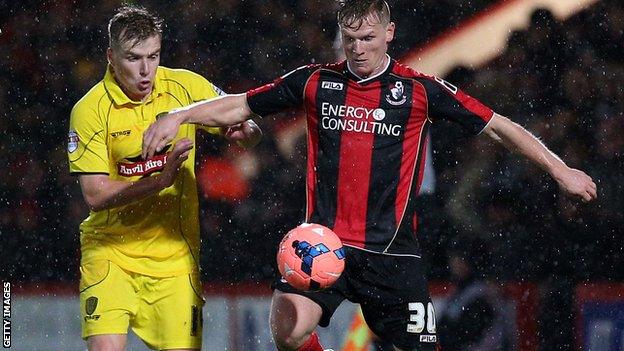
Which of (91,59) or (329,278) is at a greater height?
(91,59)

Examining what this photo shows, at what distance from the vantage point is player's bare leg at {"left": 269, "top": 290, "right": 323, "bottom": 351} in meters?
5.40

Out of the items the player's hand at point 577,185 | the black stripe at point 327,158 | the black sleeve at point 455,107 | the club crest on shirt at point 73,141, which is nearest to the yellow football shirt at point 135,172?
the club crest on shirt at point 73,141

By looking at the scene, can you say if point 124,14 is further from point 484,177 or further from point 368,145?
point 484,177

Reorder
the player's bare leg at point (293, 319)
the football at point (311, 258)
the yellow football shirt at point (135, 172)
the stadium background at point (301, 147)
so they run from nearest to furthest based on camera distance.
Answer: the football at point (311, 258) < the player's bare leg at point (293, 319) < the yellow football shirt at point (135, 172) < the stadium background at point (301, 147)

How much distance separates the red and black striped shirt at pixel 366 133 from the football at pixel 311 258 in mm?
240

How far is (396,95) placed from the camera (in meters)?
5.43

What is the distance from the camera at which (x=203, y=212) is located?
796 cm

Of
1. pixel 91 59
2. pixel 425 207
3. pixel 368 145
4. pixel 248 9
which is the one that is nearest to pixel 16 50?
pixel 91 59

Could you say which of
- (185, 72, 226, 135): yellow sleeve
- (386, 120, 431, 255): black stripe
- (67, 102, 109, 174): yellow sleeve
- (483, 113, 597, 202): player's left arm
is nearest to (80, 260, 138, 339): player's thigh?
(67, 102, 109, 174): yellow sleeve

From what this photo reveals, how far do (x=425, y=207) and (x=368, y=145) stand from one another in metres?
2.38

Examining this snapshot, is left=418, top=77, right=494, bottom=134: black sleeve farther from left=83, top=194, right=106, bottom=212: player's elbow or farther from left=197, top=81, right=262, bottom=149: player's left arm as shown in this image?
left=83, top=194, right=106, bottom=212: player's elbow

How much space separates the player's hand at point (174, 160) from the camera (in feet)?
17.0

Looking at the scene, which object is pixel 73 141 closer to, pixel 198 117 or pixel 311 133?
pixel 198 117

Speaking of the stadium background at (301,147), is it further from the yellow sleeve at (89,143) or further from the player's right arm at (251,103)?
→ the player's right arm at (251,103)
